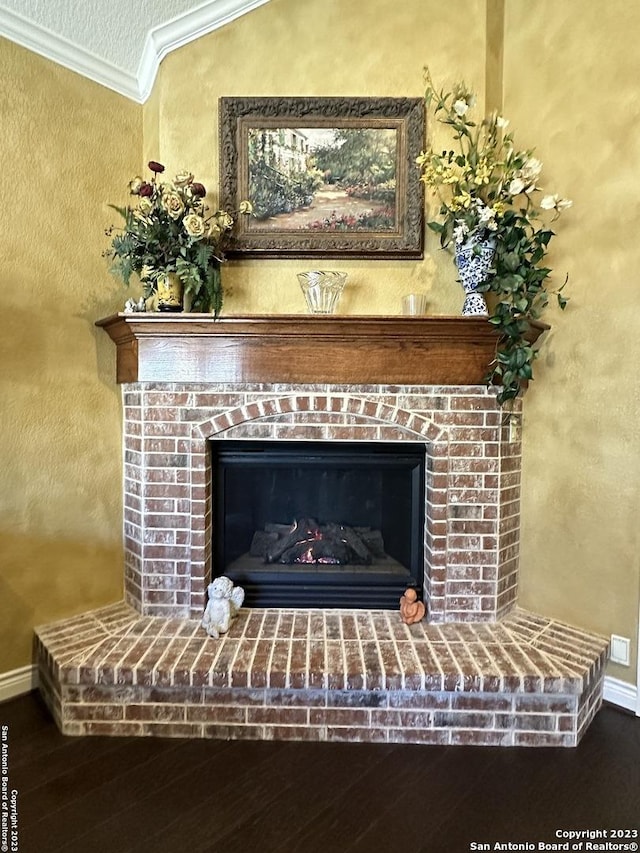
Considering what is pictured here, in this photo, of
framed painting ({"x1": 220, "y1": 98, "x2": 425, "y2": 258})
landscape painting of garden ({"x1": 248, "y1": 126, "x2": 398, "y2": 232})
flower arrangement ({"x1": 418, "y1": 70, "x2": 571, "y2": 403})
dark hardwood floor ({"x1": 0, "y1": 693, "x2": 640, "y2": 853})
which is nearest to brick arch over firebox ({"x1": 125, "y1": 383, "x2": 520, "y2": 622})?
flower arrangement ({"x1": 418, "y1": 70, "x2": 571, "y2": 403})

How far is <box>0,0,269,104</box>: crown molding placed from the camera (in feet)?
6.61

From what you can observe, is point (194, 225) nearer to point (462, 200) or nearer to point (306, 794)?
point (462, 200)

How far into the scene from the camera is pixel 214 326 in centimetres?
199

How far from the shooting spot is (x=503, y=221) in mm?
1951

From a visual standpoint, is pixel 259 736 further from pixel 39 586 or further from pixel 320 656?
pixel 39 586

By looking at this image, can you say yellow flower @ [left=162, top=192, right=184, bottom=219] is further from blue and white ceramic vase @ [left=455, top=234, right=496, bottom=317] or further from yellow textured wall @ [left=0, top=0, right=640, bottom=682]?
blue and white ceramic vase @ [left=455, top=234, right=496, bottom=317]

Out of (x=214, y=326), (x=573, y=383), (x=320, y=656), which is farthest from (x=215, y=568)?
(x=573, y=383)

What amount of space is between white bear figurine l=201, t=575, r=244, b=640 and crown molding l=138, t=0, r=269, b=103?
2297 mm

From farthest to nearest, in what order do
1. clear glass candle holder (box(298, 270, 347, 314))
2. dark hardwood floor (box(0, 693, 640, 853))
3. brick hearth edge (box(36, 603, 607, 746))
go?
A: clear glass candle holder (box(298, 270, 347, 314)), brick hearth edge (box(36, 603, 607, 746)), dark hardwood floor (box(0, 693, 640, 853))

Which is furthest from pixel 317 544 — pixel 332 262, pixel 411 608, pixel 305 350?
pixel 332 262

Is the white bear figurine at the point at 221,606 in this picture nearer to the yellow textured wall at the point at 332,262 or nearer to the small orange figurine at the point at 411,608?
the yellow textured wall at the point at 332,262

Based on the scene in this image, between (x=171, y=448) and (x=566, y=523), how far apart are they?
173 cm

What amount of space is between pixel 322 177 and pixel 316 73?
0.45 metres

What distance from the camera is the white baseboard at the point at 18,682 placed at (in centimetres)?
197
